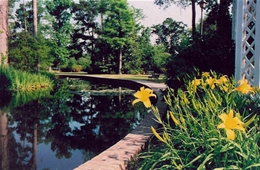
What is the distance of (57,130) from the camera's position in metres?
6.09

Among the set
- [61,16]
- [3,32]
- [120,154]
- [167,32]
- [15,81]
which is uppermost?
[61,16]

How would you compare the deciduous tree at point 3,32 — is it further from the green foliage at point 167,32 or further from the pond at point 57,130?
the green foliage at point 167,32

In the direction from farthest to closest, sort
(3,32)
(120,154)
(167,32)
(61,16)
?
(167,32) → (61,16) → (3,32) → (120,154)

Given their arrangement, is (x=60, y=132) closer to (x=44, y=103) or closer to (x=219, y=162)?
(x=44, y=103)

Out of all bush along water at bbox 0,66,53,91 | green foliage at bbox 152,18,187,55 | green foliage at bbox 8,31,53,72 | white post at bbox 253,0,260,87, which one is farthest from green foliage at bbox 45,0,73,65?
white post at bbox 253,0,260,87

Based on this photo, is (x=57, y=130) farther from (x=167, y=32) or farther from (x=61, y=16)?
(x=167, y=32)

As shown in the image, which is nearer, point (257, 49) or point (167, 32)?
point (257, 49)

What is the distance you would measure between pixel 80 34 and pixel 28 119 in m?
30.4

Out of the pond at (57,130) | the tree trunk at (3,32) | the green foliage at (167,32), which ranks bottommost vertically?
the pond at (57,130)

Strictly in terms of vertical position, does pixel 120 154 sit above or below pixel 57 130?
above

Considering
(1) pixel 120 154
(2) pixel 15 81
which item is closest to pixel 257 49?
(1) pixel 120 154

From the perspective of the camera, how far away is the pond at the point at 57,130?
170 inches

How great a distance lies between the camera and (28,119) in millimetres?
6996

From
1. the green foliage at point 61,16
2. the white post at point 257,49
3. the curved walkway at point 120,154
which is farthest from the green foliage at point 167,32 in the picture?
the curved walkway at point 120,154
